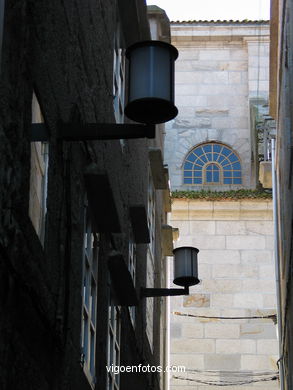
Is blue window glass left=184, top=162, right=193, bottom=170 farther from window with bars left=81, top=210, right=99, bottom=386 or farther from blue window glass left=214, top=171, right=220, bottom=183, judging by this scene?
window with bars left=81, top=210, right=99, bottom=386

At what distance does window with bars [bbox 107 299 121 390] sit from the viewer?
42.8 ft

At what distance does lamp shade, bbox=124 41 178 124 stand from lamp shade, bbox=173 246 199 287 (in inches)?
263

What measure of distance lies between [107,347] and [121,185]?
276 centimetres

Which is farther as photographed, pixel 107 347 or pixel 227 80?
pixel 227 80

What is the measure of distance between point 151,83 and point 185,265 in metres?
7.04

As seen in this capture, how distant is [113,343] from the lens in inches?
525

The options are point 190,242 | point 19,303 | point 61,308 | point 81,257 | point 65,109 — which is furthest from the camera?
point 190,242

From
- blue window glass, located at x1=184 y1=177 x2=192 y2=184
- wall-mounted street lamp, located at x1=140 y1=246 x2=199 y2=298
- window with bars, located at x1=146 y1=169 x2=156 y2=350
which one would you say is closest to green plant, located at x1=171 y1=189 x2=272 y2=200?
blue window glass, located at x1=184 y1=177 x2=192 y2=184

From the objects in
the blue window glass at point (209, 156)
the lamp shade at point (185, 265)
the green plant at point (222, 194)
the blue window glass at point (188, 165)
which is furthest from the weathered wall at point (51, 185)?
the blue window glass at point (209, 156)

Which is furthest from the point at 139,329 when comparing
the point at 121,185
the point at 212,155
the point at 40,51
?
the point at 212,155

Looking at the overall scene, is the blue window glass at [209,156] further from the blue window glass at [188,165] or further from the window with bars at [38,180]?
the window with bars at [38,180]

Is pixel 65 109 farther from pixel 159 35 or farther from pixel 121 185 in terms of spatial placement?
pixel 159 35

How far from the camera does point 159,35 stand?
20.5 metres

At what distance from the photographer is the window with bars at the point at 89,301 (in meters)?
10.7
